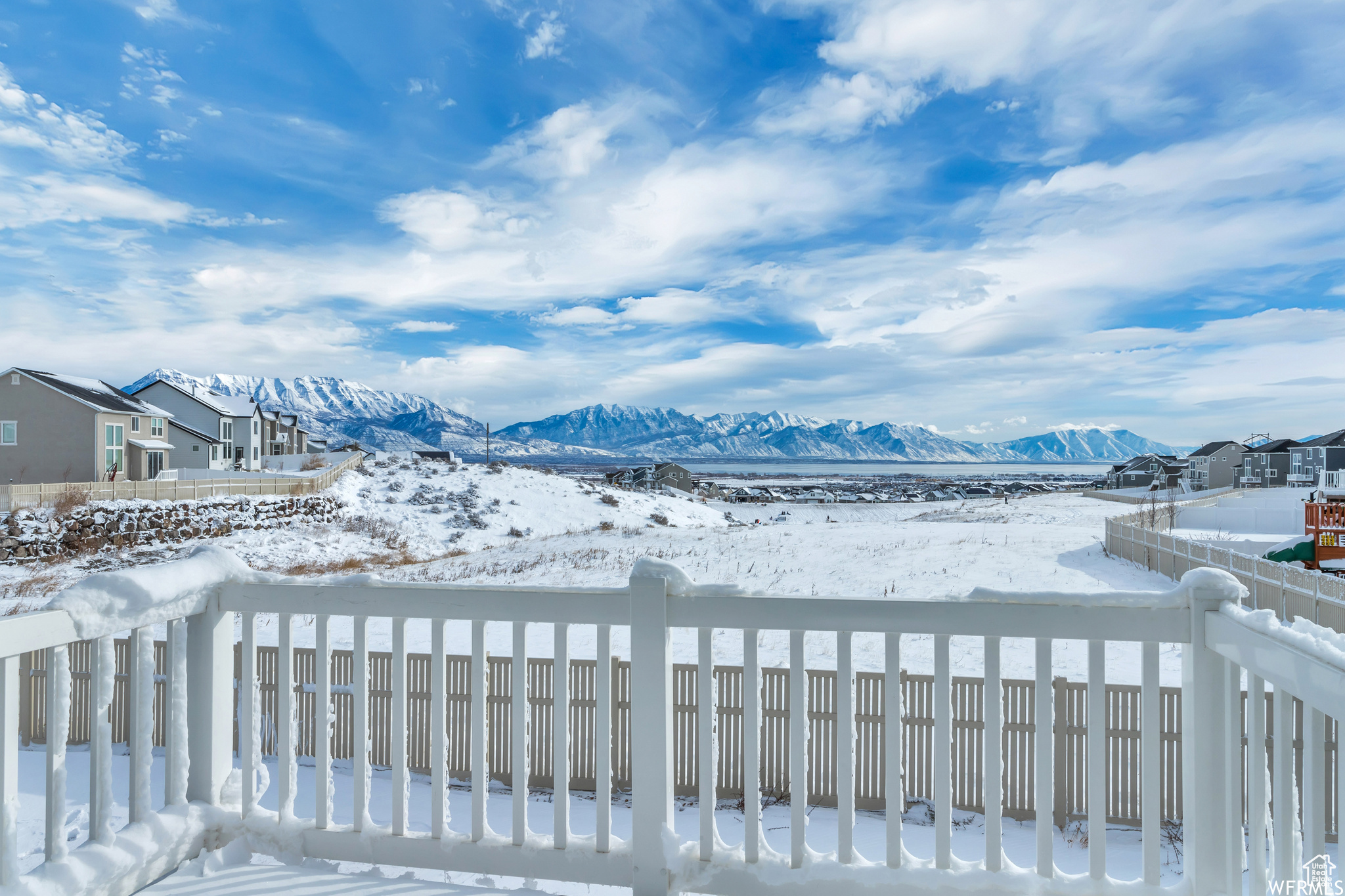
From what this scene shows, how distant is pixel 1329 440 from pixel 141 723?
64.0 m

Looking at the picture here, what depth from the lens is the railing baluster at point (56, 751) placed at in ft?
5.82

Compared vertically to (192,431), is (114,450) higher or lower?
lower

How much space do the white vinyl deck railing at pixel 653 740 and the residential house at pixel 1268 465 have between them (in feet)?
204

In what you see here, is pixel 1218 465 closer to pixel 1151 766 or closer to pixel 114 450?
pixel 1151 766

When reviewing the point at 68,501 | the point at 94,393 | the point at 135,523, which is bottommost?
the point at 135,523

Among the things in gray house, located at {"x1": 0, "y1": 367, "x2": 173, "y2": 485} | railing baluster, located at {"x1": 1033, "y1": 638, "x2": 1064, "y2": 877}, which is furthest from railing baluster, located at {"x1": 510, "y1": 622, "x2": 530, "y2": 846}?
gray house, located at {"x1": 0, "y1": 367, "x2": 173, "y2": 485}

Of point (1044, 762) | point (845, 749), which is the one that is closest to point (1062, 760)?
point (1044, 762)

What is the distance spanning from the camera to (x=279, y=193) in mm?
15516

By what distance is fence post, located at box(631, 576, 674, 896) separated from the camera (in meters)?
1.98

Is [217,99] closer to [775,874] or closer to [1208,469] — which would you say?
[775,874]

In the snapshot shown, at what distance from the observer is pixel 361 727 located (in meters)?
2.19

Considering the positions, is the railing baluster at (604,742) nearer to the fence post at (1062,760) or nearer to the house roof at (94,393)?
the fence post at (1062,760)

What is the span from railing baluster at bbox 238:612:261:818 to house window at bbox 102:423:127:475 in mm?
29452

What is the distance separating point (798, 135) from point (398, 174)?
7123mm
